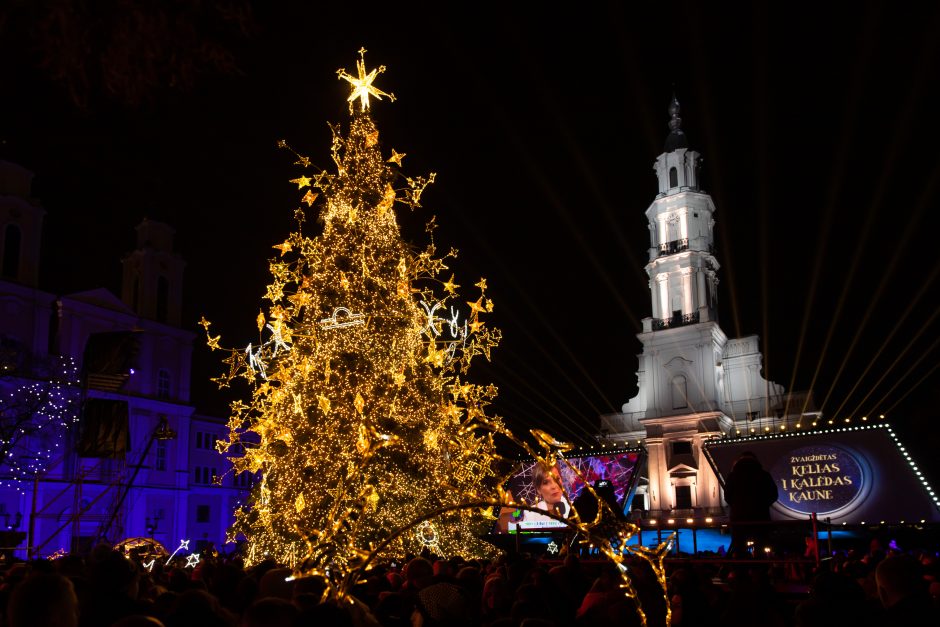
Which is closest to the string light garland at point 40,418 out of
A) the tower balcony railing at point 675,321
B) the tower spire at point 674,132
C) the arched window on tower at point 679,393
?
the arched window on tower at point 679,393

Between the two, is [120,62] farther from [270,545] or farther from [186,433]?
[186,433]

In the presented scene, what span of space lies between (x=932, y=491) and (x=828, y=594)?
1610cm

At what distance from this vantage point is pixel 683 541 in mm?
33281

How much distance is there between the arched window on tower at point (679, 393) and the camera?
50500 millimetres

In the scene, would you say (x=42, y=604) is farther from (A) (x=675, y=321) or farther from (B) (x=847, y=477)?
(A) (x=675, y=321)

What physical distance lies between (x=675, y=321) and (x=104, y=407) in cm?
3563

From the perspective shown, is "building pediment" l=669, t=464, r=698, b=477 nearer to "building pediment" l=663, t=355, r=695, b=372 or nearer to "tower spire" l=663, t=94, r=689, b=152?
"building pediment" l=663, t=355, r=695, b=372

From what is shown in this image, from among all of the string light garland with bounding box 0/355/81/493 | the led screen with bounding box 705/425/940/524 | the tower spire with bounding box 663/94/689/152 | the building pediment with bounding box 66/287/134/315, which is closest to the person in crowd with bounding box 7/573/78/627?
the led screen with bounding box 705/425/940/524

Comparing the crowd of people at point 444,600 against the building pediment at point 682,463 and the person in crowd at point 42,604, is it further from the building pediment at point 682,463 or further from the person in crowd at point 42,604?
the building pediment at point 682,463

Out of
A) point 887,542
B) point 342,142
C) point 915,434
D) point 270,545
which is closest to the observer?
point 270,545

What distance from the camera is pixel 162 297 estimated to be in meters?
48.3

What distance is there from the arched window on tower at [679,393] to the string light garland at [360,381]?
3371cm

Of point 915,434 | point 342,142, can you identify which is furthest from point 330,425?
point 915,434

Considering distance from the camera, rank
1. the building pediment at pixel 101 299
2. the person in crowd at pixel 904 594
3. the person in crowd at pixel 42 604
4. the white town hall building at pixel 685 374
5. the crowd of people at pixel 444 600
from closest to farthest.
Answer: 1. the person in crowd at pixel 42 604
2. the crowd of people at pixel 444 600
3. the person in crowd at pixel 904 594
4. the building pediment at pixel 101 299
5. the white town hall building at pixel 685 374
